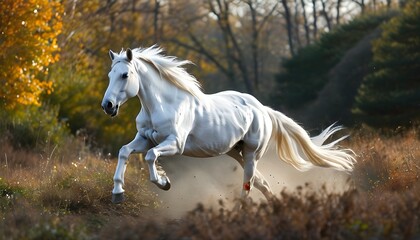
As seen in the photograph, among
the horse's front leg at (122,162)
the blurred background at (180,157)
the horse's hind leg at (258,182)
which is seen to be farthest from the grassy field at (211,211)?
the horse's hind leg at (258,182)

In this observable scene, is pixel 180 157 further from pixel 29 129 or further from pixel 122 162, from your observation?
pixel 29 129

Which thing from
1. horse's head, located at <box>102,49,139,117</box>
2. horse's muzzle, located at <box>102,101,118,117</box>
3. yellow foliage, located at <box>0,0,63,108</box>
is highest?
yellow foliage, located at <box>0,0,63,108</box>

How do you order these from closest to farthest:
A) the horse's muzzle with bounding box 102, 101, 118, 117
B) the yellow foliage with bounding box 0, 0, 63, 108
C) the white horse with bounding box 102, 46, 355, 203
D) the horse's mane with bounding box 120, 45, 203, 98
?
1. the horse's muzzle with bounding box 102, 101, 118, 117
2. the white horse with bounding box 102, 46, 355, 203
3. the horse's mane with bounding box 120, 45, 203, 98
4. the yellow foliage with bounding box 0, 0, 63, 108

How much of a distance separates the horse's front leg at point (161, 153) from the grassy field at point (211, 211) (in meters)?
0.52

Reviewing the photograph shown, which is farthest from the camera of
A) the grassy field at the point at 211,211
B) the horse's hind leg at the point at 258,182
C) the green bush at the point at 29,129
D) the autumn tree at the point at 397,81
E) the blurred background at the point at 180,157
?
the autumn tree at the point at 397,81

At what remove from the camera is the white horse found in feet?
31.0

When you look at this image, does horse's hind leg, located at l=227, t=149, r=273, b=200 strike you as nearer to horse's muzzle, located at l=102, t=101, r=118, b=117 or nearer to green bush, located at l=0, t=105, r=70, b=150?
horse's muzzle, located at l=102, t=101, r=118, b=117

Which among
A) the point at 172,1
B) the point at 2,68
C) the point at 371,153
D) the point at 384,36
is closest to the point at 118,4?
the point at 172,1

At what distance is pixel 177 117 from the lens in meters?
9.79

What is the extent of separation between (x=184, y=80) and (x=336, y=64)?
2860 centimetres

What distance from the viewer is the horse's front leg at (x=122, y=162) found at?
30.5 feet

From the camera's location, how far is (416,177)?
11156 millimetres

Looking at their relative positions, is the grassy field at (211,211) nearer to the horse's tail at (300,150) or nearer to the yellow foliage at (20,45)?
the horse's tail at (300,150)

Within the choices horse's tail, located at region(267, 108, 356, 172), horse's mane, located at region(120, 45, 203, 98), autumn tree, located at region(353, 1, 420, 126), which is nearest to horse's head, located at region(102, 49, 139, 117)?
horse's mane, located at region(120, 45, 203, 98)
